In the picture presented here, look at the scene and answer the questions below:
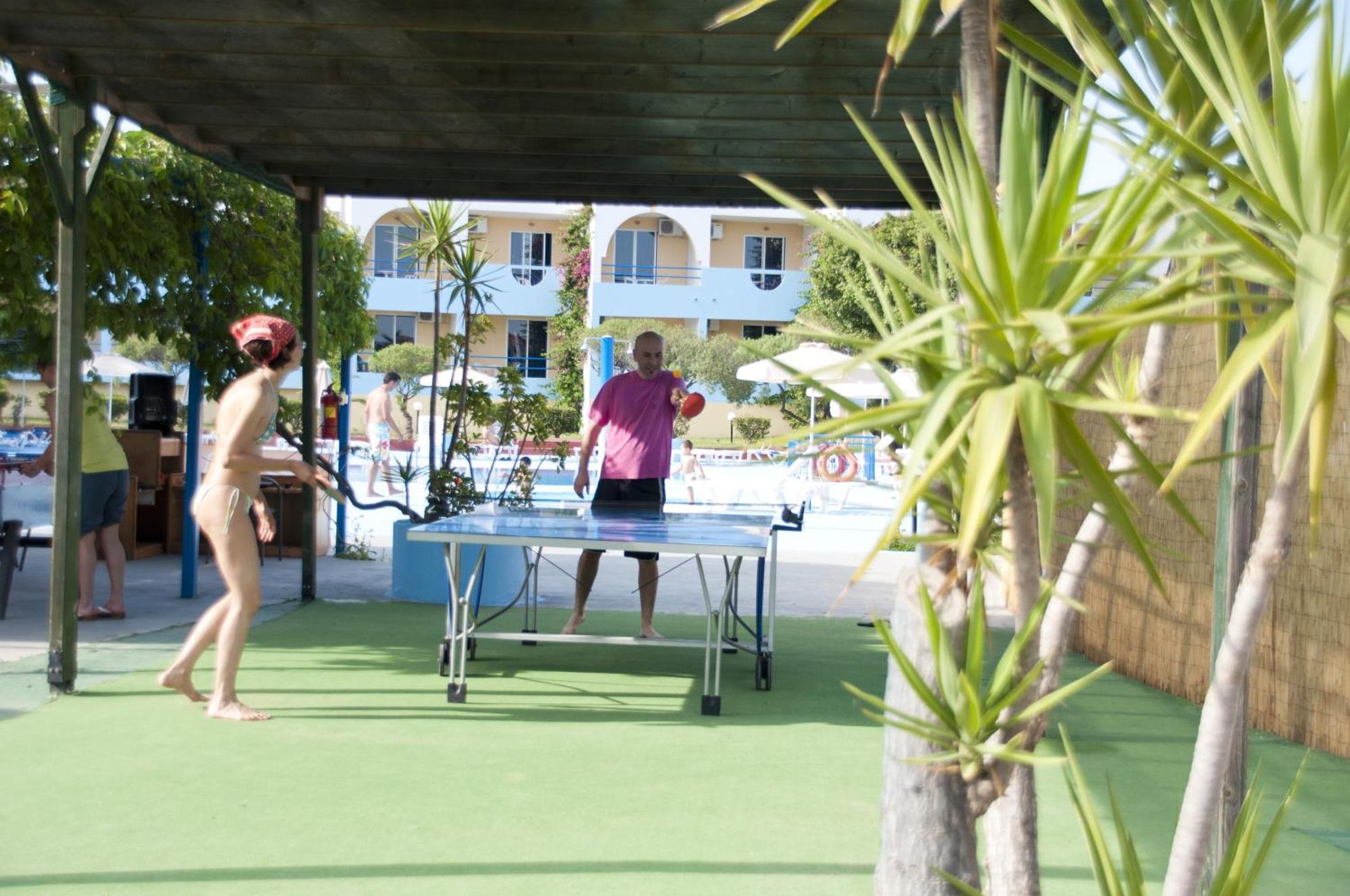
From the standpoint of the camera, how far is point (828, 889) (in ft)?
12.0

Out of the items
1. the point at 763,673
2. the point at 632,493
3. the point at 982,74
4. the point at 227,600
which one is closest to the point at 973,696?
the point at 982,74

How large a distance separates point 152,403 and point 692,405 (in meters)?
6.66

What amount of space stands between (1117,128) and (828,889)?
7.83 ft

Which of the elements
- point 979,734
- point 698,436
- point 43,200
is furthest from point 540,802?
point 698,436

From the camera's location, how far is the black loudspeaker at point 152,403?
11.8 meters

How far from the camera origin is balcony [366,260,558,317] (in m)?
39.6

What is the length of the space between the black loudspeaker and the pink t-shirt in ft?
19.2

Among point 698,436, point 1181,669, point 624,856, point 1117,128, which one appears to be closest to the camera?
point 1117,128

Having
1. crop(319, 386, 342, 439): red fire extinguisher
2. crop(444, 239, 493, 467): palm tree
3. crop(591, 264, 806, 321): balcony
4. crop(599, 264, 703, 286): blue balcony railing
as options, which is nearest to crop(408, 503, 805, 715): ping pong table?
crop(444, 239, 493, 467): palm tree

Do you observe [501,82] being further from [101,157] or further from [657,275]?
[657,275]

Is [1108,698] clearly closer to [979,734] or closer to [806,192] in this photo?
[806,192]

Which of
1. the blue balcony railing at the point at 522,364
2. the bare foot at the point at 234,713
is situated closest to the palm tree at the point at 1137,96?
the bare foot at the point at 234,713

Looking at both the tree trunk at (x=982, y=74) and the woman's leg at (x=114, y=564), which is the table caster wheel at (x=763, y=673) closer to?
the woman's leg at (x=114, y=564)

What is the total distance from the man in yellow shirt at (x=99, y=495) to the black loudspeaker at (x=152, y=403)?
371 centimetres
